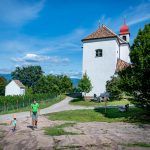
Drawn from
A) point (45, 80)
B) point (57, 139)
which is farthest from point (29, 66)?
point (57, 139)

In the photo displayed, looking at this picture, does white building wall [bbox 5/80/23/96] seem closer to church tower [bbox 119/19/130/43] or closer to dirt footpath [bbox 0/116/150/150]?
church tower [bbox 119/19/130/43]

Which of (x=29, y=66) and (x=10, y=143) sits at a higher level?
(x=29, y=66)

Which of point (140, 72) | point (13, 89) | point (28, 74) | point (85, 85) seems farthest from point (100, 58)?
point (28, 74)

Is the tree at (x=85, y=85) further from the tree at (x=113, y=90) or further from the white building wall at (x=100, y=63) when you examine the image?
the tree at (x=113, y=90)

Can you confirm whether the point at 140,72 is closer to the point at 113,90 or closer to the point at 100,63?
the point at 113,90

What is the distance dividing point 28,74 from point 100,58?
286 ft

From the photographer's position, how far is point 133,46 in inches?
927

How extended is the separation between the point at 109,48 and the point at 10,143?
3548cm

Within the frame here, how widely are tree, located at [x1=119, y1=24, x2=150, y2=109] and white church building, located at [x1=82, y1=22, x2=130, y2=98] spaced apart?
2229 centimetres

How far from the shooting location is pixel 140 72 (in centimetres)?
2241

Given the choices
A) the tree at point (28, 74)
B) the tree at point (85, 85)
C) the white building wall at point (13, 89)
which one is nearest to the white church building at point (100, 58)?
the tree at point (85, 85)

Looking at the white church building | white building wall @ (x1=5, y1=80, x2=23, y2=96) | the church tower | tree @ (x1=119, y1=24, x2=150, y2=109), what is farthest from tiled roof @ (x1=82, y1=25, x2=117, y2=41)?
white building wall @ (x1=5, y1=80, x2=23, y2=96)

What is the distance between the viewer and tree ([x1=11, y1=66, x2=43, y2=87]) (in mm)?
130750

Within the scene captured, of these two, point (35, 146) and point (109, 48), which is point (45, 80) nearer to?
point (109, 48)
